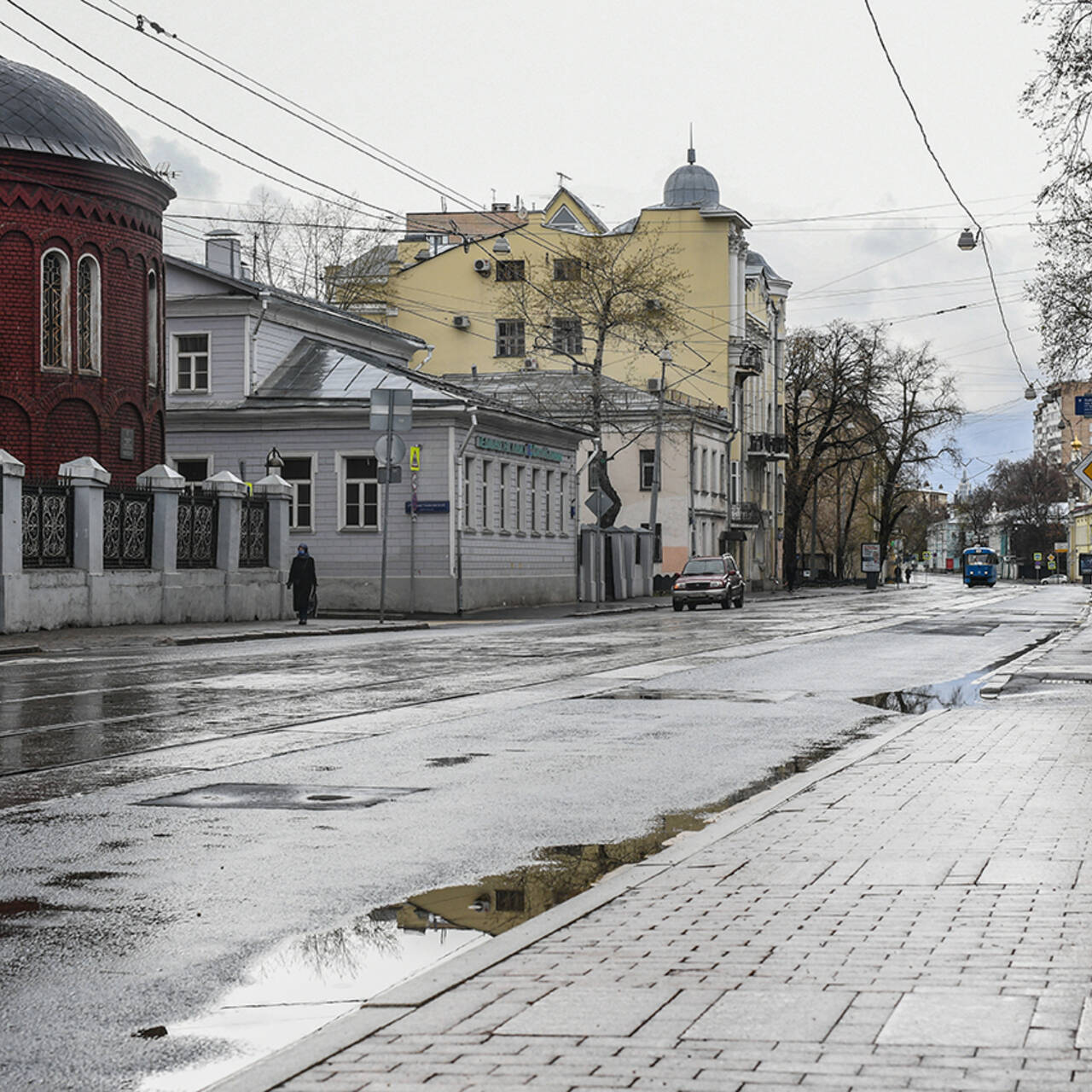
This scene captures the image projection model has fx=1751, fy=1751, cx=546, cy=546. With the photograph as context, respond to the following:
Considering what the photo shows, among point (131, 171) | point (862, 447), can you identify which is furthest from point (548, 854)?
point (862, 447)

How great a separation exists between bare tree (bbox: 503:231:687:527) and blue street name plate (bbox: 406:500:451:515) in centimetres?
763

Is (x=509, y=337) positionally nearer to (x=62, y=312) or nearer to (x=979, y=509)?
(x=62, y=312)

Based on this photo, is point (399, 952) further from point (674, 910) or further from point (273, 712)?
point (273, 712)

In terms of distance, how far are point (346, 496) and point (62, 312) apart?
34.5 ft

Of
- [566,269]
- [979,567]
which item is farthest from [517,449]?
[979,567]

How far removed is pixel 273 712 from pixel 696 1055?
38.1ft

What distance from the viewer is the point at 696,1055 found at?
15.3 feet

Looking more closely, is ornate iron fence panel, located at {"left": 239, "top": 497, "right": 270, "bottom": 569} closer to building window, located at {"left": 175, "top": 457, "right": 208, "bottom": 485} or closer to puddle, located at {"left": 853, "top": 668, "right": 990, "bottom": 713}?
building window, located at {"left": 175, "top": 457, "right": 208, "bottom": 485}

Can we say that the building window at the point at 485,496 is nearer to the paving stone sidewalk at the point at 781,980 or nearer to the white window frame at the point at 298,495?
the white window frame at the point at 298,495

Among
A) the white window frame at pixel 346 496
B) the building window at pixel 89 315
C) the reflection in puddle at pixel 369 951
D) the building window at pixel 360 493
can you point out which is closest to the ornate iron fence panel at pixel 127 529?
the building window at pixel 89 315

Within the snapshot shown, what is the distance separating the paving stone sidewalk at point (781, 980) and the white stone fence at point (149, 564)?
→ 889 inches

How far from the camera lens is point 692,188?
286 ft

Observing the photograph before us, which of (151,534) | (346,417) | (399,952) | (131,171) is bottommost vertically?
(399,952)

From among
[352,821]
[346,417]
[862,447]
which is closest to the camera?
[352,821]
